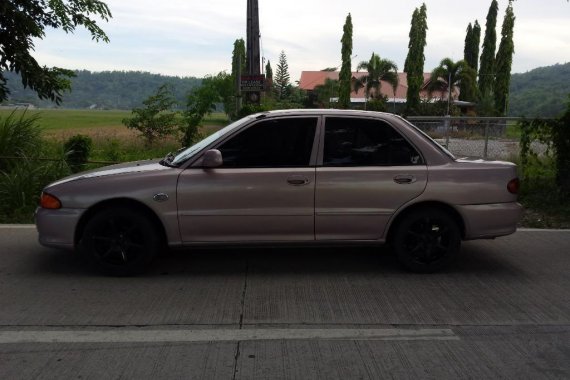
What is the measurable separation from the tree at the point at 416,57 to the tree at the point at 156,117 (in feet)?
130

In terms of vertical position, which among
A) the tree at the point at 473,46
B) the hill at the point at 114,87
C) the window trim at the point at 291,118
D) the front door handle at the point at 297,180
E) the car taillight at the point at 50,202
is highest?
the tree at the point at 473,46

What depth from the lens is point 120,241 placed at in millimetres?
5359

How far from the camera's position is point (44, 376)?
3486 millimetres

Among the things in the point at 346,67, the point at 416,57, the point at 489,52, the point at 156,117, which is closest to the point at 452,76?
the point at 416,57

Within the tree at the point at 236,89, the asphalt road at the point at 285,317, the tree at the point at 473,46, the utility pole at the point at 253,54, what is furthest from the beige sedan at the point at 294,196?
the tree at the point at 473,46

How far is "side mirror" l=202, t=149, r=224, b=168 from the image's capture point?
17.3 ft

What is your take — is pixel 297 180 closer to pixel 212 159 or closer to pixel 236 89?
pixel 212 159

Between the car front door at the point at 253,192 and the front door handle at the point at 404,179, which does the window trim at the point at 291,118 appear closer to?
the car front door at the point at 253,192

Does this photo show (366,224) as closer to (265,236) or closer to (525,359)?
(265,236)

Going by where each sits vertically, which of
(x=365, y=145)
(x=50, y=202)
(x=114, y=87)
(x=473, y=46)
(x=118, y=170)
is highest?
(x=473, y=46)

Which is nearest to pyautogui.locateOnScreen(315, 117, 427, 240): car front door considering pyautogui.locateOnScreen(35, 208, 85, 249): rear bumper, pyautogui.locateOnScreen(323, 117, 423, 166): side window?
pyautogui.locateOnScreen(323, 117, 423, 166): side window

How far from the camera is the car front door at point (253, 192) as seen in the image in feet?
17.4

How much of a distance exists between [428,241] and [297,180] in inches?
56.9

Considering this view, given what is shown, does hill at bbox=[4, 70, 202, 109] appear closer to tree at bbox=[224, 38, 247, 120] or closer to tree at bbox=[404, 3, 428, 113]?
tree at bbox=[224, 38, 247, 120]
